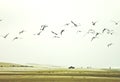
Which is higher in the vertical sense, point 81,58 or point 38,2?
point 38,2

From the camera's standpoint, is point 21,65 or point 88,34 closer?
point 21,65

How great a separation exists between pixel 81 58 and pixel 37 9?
578mm

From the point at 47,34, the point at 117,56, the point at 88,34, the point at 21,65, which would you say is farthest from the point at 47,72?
the point at 117,56

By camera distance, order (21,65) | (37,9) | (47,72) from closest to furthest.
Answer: (47,72) → (21,65) → (37,9)

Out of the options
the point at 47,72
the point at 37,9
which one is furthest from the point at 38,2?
the point at 47,72

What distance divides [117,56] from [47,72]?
68cm

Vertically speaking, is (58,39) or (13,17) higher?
(13,17)

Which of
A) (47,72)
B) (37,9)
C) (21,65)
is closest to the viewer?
(47,72)

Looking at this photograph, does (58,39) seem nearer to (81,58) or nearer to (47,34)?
(47,34)

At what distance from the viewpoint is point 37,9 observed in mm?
1835

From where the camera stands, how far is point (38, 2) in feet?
6.05

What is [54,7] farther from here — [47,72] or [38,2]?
[47,72]

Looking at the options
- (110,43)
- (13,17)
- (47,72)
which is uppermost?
(13,17)

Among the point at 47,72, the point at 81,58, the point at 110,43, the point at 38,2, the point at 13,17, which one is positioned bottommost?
the point at 47,72
